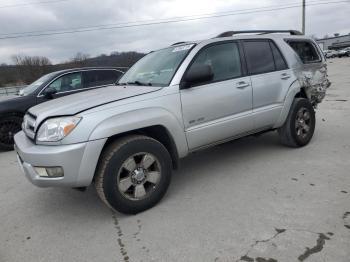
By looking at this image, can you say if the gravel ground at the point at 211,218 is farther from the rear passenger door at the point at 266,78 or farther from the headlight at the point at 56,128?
the headlight at the point at 56,128

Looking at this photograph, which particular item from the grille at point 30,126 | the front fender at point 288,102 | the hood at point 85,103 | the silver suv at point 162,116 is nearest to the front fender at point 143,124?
the silver suv at point 162,116

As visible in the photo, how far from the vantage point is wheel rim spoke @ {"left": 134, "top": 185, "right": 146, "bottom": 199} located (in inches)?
129

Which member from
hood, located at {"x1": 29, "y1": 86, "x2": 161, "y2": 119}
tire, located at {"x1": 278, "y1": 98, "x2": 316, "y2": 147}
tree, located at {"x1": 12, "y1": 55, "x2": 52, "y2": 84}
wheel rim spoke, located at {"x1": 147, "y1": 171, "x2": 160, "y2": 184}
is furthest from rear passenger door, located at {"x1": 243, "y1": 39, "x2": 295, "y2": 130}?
tree, located at {"x1": 12, "y1": 55, "x2": 52, "y2": 84}

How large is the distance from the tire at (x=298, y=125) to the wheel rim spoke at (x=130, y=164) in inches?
106

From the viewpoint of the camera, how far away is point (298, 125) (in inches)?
197

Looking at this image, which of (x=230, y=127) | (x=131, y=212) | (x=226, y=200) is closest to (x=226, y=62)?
(x=230, y=127)

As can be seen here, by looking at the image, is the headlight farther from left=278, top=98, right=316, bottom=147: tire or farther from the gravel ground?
left=278, top=98, right=316, bottom=147: tire

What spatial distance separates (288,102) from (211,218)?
8.05 ft

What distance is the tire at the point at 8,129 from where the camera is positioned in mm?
6750

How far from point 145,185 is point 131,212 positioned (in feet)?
1.02

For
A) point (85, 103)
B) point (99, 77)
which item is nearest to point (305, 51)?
point (85, 103)

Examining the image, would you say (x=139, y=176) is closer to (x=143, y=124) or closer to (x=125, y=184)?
(x=125, y=184)

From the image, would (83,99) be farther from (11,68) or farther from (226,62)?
(11,68)

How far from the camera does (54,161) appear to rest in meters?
2.90
